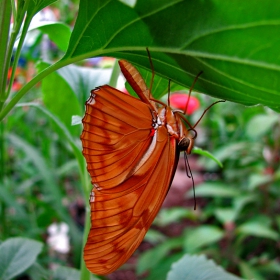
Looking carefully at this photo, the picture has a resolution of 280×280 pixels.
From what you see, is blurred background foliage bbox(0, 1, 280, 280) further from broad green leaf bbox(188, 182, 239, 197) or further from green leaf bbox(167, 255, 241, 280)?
green leaf bbox(167, 255, 241, 280)

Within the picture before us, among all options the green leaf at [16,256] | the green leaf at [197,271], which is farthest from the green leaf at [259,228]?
the green leaf at [16,256]

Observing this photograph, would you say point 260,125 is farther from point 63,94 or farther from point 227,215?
point 63,94

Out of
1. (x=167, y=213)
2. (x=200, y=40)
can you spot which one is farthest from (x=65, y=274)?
(x=167, y=213)

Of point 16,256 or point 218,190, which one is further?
point 218,190

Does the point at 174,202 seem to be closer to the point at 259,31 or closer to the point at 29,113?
the point at 29,113

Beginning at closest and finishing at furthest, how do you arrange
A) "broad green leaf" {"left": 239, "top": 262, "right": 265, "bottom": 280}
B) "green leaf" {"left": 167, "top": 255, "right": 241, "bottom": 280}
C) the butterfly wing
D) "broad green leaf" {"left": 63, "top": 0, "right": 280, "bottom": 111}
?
"broad green leaf" {"left": 63, "top": 0, "right": 280, "bottom": 111} < the butterfly wing < "green leaf" {"left": 167, "top": 255, "right": 241, "bottom": 280} < "broad green leaf" {"left": 239, "top": 262, "right": 265, "bottom": 280}

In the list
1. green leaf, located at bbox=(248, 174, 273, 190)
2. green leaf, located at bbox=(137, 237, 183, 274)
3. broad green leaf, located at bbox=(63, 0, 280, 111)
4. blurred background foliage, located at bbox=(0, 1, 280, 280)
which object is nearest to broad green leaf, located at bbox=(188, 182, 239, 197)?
blurred background foliage, located at bbox=(0, 1, 280, 280)
